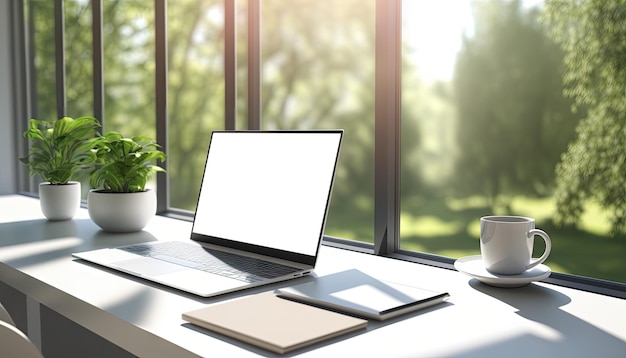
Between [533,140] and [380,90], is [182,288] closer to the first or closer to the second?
[380,90]

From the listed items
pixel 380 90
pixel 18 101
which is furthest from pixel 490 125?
pixel 380 90

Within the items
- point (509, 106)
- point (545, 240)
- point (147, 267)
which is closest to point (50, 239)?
point (147, 267)

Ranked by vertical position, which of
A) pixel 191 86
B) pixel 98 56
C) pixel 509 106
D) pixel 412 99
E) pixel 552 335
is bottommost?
pixel 552 335

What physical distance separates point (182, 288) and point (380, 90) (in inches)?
27.5

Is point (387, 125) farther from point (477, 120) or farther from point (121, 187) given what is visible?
point (477, 120)

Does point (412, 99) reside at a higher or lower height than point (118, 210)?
higher

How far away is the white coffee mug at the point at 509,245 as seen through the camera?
99 cm

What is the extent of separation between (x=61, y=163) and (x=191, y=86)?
11919 millimetres

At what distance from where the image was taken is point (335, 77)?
14578 mm

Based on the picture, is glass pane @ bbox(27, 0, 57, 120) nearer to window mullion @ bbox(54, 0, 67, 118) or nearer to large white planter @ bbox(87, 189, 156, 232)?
window mullion @ bbox(54, 0, 67, 118)

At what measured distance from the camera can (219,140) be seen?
150 centimetres

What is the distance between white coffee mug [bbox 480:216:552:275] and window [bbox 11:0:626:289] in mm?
10473

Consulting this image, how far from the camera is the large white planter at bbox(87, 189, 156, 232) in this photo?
5.33 ft

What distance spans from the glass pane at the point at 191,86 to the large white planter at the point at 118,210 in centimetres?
1160
